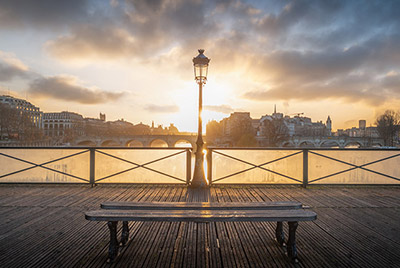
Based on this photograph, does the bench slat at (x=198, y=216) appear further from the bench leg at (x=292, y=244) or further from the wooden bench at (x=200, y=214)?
the bench leg at (x=292, y=244)

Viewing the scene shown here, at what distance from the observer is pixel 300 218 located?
229 centimetres

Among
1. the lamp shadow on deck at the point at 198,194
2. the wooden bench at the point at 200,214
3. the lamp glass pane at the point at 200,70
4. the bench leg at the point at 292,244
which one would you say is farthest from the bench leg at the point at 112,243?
the lamp glass pane at the point at 200,70

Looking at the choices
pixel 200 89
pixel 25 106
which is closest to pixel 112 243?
pixel 200 89

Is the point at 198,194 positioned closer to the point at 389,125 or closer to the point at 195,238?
the point at 195,238

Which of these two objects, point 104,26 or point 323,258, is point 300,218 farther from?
point 104,26

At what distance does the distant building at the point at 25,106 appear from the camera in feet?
306

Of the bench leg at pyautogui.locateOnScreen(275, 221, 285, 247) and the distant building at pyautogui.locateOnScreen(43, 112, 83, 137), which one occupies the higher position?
the distant building at pyautogui.locateOnScreen(43, 112, 83, 137)

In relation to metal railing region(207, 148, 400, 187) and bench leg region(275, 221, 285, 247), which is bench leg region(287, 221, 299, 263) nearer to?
bench leg region(275, 221, 285, 247)

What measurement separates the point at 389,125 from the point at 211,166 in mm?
73877

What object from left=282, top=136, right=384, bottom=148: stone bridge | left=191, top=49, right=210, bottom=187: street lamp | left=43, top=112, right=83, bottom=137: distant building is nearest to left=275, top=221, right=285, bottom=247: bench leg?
left=191, top=49, right=210, bottom=187: street lamp

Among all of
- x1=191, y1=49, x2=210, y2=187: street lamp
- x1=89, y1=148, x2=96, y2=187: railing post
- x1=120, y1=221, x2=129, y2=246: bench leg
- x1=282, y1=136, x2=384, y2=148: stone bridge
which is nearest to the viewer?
x1=120, y1=221, x2=129, y2=246: bench leg

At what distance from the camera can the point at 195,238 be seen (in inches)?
117

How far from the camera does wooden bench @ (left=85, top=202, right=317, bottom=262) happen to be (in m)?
2.29

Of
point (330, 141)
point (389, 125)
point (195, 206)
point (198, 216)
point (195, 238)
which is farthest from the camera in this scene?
point (330, 141)
